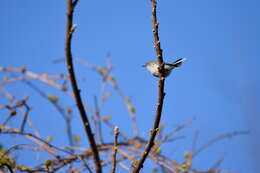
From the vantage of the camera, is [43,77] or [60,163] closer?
[60,163]

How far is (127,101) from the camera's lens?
4.01m

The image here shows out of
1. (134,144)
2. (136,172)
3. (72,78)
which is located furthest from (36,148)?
(72,78)

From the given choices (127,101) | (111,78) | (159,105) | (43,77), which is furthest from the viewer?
(111,78)

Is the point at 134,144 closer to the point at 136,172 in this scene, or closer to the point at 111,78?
the point at 111,78

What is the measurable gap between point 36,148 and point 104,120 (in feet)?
4.56

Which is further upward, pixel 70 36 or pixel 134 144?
pixel 134 144

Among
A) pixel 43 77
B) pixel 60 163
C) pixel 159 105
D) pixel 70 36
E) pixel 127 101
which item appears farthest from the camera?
pixel 127 101

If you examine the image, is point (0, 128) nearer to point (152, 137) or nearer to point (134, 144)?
point (134, 144)

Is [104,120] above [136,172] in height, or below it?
above

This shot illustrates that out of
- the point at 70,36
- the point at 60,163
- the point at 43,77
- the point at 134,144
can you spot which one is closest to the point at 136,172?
the point at 70,36

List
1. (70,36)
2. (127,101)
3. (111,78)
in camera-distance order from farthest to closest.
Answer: (111,78) → (127,101) → (70,36)

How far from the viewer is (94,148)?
56.9 inches

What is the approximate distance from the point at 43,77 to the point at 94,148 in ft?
7.69

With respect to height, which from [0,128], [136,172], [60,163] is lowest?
[136,172]
